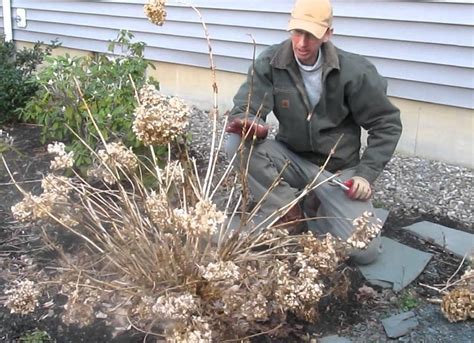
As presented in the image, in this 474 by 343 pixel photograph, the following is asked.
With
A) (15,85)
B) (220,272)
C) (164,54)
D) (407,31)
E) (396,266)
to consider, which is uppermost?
(407,31)

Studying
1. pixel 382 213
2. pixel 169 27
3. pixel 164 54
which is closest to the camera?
pixel 382 213

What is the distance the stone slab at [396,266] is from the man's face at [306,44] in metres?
1.02

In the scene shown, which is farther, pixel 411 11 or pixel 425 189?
pixel 411 11

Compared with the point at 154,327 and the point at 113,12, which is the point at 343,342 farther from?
the point at 113,12

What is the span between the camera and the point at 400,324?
292 cm

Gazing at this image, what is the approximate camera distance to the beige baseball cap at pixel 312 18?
10.2 feet

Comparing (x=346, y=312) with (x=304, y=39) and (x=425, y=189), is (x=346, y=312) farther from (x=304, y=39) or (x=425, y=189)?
(x=425, y=189)

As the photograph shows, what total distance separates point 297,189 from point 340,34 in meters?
2.05

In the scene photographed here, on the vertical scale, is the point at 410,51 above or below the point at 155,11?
below

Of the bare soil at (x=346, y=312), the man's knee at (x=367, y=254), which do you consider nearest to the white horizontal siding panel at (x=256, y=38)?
the bare soil at (x=346, y=312)

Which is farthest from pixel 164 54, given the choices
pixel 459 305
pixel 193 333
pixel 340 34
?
pixel 193 333

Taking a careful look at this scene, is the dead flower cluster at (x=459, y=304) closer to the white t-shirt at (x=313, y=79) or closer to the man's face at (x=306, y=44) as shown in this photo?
the white t-shirt at (x=313, y=79)

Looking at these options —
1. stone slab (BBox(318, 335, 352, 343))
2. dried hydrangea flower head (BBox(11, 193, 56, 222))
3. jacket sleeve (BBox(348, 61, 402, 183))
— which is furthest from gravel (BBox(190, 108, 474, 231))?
dried hydrangea flower head (BBox(11, 193, 56, 222))

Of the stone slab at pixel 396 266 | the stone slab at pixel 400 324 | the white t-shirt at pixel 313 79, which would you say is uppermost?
the white t-shirt at pixel 313 79
